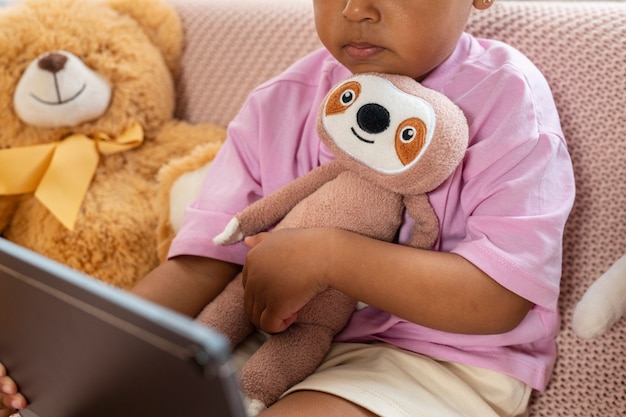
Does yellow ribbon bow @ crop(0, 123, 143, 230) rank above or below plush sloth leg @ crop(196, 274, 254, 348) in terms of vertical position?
above

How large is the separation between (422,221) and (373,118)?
13 cm

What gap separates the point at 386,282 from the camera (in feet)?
2.29

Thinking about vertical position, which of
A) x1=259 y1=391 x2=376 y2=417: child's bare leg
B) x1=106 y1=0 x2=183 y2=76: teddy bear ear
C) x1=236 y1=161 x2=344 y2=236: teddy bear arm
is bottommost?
x1=259 y1=391 x2=376 y2=417: child's bare leg

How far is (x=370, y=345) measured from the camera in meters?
0.80

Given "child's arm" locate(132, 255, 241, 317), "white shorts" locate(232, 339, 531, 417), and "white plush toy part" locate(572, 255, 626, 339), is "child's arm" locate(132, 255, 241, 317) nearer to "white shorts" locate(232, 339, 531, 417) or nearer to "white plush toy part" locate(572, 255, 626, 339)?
"white shorts" locate(232, 339, 531, 417)

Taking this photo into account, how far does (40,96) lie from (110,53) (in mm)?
138

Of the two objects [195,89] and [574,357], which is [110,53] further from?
[574,357]

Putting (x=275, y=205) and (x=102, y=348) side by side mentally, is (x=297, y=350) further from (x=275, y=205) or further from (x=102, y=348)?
(x=102, y=348)

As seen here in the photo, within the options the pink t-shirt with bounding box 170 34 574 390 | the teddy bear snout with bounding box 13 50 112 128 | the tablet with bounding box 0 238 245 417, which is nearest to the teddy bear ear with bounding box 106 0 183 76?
the teddy bear snout with bounding box 13 50 112 128

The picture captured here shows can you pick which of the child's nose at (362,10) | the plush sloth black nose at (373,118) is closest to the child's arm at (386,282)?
the plush sloth black nose at (373,118)

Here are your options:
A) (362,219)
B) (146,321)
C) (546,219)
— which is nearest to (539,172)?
(546,219)

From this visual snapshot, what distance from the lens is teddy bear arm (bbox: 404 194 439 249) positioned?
718 millimetres

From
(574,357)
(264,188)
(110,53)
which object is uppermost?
(110,53)

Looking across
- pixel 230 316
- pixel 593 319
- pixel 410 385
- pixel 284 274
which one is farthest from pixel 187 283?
pixel 593 319
